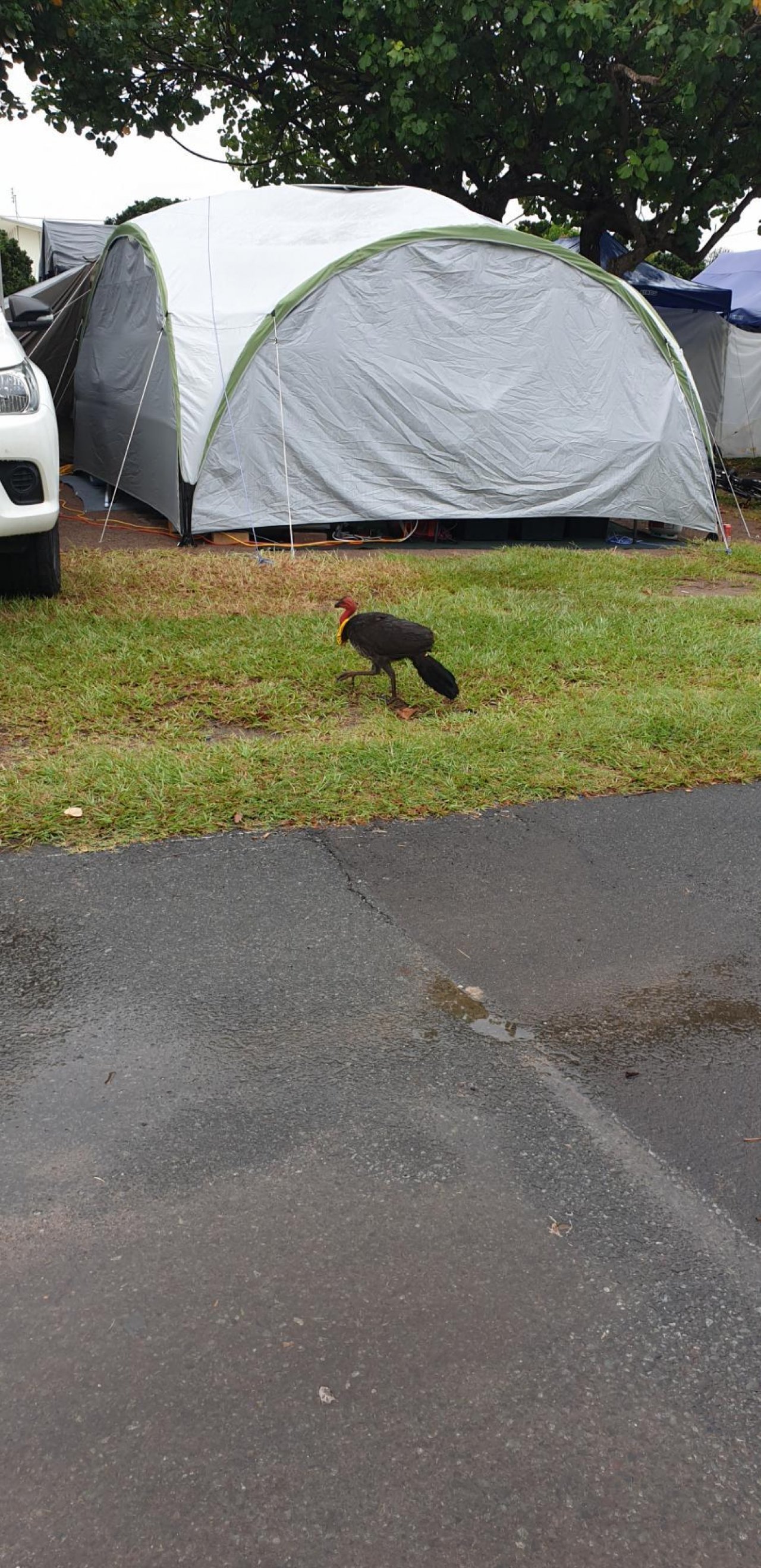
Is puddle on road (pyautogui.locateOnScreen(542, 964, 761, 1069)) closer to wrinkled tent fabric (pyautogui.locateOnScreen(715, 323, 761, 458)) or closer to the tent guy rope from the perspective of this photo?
the tent guy rope

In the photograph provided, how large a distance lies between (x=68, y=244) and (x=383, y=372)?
40.5 ft

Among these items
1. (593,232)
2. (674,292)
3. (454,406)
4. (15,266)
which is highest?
(593,232)

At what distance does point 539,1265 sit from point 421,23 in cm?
1507

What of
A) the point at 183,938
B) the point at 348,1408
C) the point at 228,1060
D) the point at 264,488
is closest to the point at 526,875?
the point at 183,938

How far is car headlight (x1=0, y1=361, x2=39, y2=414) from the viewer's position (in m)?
6.35

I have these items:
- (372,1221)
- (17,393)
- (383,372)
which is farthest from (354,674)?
(383,372)

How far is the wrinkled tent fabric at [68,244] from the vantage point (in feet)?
64.3

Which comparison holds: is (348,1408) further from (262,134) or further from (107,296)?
(262,134)

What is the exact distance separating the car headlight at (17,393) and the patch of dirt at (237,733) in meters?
2.27

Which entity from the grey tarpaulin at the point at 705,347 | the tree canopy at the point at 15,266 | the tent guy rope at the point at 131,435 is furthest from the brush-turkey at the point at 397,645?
the tree canopy at the point at 15,266

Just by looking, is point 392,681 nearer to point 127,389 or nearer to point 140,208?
point 127,389

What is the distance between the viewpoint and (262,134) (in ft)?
59.3

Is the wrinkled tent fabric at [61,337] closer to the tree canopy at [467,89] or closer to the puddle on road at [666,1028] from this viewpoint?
the tree canopy at [467,89]

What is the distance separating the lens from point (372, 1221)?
2.35 meters
